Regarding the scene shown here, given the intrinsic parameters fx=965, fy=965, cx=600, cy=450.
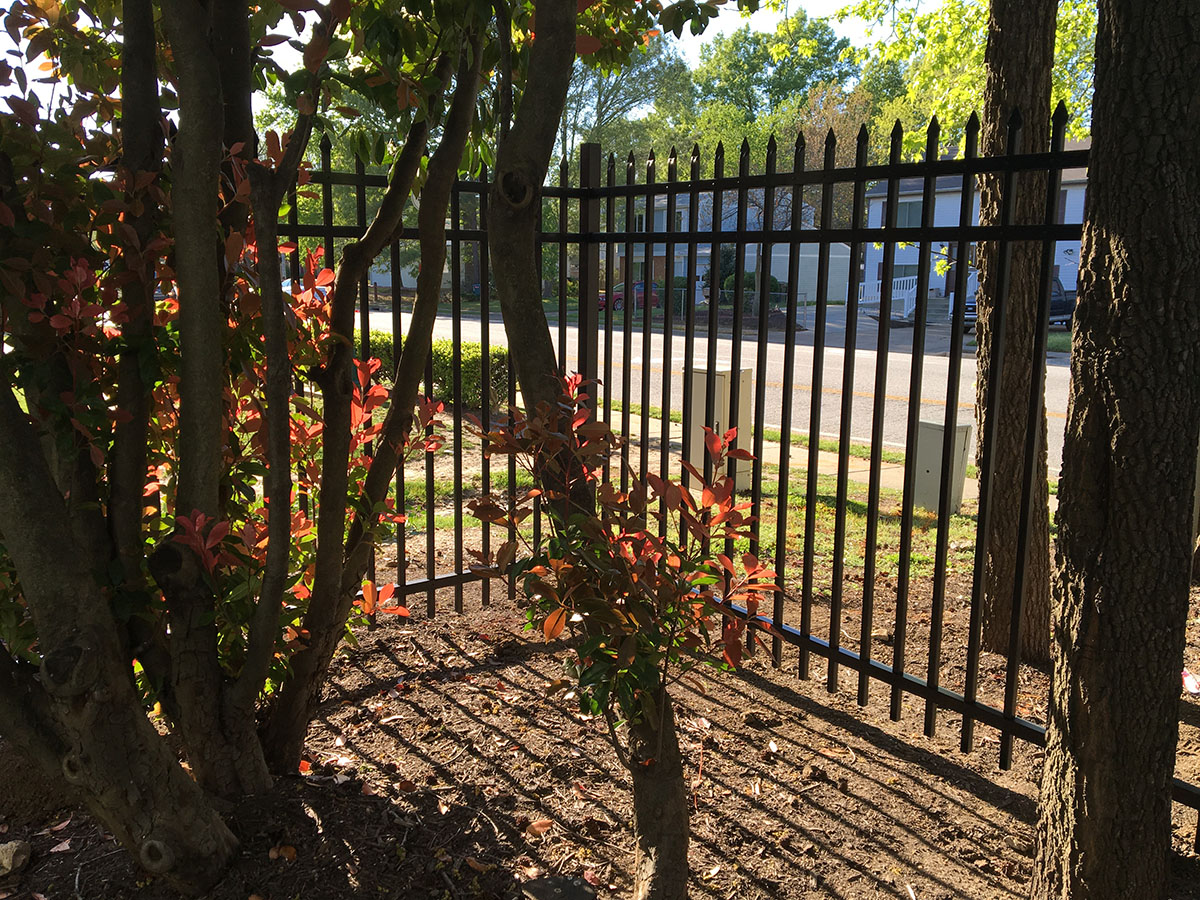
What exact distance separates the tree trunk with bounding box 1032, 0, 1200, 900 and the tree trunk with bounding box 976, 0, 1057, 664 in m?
1.65

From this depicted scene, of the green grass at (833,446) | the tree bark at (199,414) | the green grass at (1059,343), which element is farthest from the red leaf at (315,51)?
the green grass at (1059,343)

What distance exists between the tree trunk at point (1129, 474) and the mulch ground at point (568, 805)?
0.47 m

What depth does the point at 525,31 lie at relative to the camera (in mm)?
3619

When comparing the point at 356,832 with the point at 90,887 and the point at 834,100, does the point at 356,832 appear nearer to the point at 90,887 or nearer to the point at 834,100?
the point at 90,887

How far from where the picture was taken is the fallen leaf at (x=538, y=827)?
2.84 meters

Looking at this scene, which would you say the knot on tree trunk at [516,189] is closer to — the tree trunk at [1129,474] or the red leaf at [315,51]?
the red leaf at [315,51]

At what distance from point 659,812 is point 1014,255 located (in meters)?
2.85

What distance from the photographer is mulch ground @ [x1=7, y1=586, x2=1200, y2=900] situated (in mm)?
2605

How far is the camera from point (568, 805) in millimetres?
3014

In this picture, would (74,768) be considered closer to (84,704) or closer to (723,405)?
(84,704)

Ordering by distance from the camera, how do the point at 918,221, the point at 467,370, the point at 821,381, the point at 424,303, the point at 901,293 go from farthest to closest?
the point at 901,293 → the point at 918,221 → the point at 467,370 → the point at 821,381 → the point at 424,303

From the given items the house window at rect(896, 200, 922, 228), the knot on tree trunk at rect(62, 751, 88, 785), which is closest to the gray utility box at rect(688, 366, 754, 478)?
the knot on tree trunk at rect(62, 751, 88, 785)

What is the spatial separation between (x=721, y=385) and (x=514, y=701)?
14.1ft

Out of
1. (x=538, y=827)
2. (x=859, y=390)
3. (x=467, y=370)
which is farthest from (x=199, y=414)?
(x=859, y=390)
